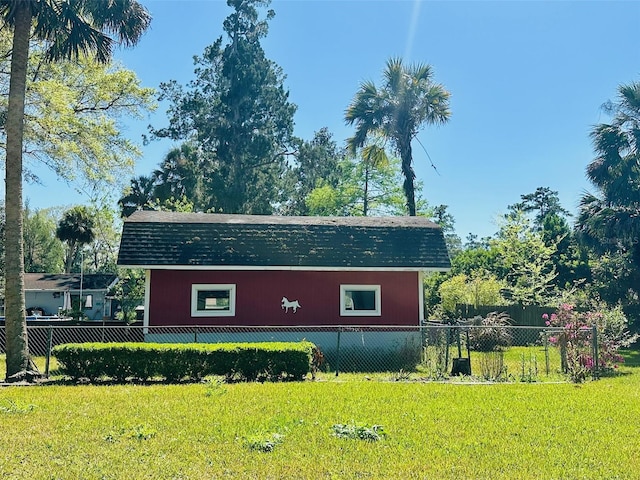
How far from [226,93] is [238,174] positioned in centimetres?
633

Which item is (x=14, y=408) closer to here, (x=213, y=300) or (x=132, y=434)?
(x=132, y=434)

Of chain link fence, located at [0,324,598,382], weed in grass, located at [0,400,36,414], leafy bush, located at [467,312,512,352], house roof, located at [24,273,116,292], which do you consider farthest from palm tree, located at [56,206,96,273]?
weed in grass, located at [0,400,36,414]

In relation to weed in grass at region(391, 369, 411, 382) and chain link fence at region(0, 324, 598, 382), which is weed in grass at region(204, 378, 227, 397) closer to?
chain link fence at region(0, 324, 598, 382)

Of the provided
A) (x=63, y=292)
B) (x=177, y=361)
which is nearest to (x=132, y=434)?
(x=177, y=361)

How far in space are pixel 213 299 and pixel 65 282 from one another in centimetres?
3161

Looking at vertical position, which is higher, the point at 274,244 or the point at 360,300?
the point at 274,244

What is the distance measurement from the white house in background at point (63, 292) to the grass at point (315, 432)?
34.3 metres

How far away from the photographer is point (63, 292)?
138 ft

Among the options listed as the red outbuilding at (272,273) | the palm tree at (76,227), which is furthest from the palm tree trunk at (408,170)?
the palm tree at (76,227)

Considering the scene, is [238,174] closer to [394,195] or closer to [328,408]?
[394,195]

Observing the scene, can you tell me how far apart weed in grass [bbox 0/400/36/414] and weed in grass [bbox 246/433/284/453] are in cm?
430

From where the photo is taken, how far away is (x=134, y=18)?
44.2 feet

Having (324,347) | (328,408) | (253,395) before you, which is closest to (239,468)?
(328,408)

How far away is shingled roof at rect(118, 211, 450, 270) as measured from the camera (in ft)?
52.9
